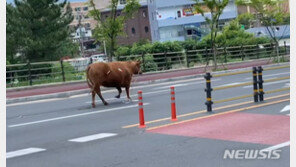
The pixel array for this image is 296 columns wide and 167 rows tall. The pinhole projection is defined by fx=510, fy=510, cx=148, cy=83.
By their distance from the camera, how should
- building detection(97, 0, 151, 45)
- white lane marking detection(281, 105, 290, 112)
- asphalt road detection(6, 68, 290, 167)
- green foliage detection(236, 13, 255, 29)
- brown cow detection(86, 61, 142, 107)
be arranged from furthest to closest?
building detection(97, 0, 151, 45) → green foliage detection(236, 13, 255, 29) → brown cow detection(86, 61, 142, 107) → white lane marking detection(281, 105, 290, 112) → asphalt road detection(6, 68, 290, 167)

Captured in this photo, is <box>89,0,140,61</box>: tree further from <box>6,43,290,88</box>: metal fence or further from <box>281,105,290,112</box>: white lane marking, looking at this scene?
<box>281,105,290,112</box>: white lane marking

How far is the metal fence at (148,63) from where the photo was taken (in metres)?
28.5

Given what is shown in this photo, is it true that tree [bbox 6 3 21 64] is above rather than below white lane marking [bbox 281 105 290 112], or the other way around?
above

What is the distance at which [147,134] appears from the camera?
36.2 ft

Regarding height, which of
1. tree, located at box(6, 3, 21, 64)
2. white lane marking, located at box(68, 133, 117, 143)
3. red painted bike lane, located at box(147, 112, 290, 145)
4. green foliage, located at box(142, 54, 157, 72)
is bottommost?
red painted bike lane, located at box(147, 112, 290, 145)

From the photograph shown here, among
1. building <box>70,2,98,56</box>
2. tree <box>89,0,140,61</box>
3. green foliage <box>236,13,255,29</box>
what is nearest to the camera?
tree <box>89,0,140,61</box>

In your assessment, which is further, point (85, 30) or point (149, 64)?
point (85, 30)

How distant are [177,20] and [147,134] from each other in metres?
65.8

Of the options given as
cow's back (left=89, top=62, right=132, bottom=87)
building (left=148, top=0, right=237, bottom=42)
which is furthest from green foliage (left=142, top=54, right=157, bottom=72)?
building (left=148, top=0, right=237, bottom=42)

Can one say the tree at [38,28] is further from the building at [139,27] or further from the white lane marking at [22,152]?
the building at [139,27]

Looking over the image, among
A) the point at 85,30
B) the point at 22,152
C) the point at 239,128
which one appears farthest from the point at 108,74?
the point at 85,30

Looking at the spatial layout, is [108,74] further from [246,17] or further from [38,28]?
[246,17]

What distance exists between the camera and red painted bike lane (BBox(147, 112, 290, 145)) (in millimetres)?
9953

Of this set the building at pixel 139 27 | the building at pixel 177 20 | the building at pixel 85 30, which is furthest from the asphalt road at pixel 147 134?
the building at pixel 85 30
